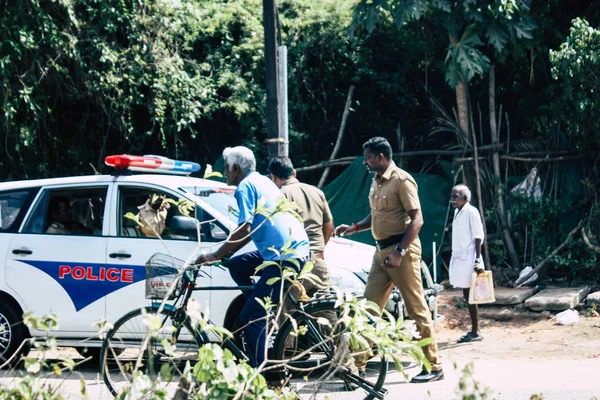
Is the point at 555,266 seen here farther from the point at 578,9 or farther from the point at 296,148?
the point at 296,148

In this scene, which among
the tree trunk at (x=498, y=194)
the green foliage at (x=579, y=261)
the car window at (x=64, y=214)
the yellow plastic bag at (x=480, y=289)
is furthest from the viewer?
the tree trunk at (x=498, y=194)

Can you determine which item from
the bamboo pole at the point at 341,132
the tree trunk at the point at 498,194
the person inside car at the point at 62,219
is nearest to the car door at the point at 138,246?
the person inside car at the point at 62,219

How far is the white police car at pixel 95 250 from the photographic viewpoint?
7457mm

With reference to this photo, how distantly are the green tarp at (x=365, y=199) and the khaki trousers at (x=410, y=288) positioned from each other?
17.9ft

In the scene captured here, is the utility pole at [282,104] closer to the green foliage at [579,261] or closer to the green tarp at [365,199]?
the green tarp at [365,199]

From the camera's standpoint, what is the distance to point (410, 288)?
268 inches

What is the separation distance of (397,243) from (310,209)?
0.84 m

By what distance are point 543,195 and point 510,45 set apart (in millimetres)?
2168

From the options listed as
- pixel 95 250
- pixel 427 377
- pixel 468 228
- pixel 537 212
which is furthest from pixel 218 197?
pixel 537 212

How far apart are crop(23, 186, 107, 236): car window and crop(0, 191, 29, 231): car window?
0.51ft

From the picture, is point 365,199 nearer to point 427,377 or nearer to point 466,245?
point 466,245

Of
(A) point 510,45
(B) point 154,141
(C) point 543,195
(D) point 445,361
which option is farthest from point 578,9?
(B) point 154,141

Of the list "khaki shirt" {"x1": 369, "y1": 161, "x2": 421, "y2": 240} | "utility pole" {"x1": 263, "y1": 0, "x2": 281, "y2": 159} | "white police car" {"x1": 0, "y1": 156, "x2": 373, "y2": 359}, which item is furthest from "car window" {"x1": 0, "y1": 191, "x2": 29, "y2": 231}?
"khaki shirt" {"x1": 369, "y1": 161, "x2": 421, "y2": 240}

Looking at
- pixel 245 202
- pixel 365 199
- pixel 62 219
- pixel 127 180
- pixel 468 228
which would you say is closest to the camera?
pixel 245 202
